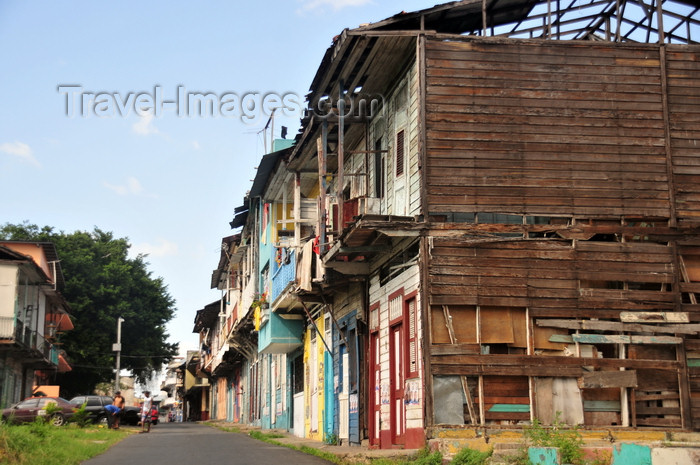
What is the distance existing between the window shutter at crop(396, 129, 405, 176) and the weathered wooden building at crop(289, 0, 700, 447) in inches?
2.0

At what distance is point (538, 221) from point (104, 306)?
4237cm

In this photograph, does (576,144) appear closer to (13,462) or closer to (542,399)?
(542,399)

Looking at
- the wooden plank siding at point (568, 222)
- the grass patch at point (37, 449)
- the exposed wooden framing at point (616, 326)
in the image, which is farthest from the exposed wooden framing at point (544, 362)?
the grass patch at point (37, 449)

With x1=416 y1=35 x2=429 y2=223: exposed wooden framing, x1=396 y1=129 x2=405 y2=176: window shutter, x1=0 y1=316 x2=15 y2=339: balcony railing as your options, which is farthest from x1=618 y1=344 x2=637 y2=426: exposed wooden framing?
x1=0 y1=316 x2=15 y2=339: balcony railing

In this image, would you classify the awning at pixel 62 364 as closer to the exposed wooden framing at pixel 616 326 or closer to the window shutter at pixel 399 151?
→ the window shutter at pixel 399 151

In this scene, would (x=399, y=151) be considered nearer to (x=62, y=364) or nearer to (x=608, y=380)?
(x=608, y=380)

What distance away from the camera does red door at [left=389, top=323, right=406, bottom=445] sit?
14961mm

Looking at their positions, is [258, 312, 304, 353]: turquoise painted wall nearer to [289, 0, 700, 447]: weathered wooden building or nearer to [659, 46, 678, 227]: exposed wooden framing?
[289, 0, 700, 447]: weathered wooden building

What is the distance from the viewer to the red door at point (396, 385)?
14961mm

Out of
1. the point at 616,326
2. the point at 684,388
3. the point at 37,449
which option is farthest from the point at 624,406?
the point at 37,449

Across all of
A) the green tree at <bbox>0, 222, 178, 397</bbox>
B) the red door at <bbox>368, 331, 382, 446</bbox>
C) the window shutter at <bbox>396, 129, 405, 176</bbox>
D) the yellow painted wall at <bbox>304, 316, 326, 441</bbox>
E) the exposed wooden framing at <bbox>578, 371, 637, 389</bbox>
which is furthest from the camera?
the green tree at <bbox>0, 222, 178, 397</bbox>

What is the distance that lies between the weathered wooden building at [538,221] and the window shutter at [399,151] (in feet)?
0.17

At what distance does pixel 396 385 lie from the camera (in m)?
15.5

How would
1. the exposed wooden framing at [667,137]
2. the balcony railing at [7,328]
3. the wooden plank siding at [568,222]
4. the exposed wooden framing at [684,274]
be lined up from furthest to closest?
1. the balcony railing at [7,328]
2. the exposed wooden framing at [667,137]
3. the exposed wooden framing at [684,274]
4. the wooden plank siding at [568,222]
